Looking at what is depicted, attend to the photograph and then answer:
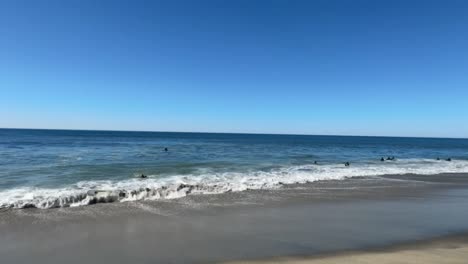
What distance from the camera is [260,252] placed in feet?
18.2

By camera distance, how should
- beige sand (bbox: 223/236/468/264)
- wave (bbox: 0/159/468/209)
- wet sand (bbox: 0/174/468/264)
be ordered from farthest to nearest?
1. wave (bbox: 0/159/468/209)
2. wet sand (bbox: 0/174/468/264)
3. beige sand (bbox: 223/236/468/264)

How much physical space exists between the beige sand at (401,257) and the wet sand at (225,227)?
0.26 meters

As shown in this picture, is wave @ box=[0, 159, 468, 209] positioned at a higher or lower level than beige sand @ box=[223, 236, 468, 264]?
lower

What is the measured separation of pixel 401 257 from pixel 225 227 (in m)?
3.68

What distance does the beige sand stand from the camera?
16.6ft

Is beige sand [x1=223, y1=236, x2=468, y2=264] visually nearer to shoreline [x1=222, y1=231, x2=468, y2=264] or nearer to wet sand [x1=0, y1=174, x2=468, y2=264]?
shoreline [x1=222, y1=231, x2=468, y2=264]

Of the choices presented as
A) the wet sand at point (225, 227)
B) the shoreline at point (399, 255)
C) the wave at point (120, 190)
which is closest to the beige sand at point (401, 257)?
the shoreline at point (399, 255)

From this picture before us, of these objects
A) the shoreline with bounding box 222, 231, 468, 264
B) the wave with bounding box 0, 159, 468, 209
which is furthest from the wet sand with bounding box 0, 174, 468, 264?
the wave with bounding box 0, 159, 468, 209

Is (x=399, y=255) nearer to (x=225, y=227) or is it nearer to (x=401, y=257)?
(x=401, y=257)

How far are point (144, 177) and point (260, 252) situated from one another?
10.3 metres

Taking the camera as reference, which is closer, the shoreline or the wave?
the shoreline

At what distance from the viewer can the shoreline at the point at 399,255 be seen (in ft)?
16.6

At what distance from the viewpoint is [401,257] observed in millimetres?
5215

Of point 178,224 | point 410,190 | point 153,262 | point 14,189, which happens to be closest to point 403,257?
point 153,262
